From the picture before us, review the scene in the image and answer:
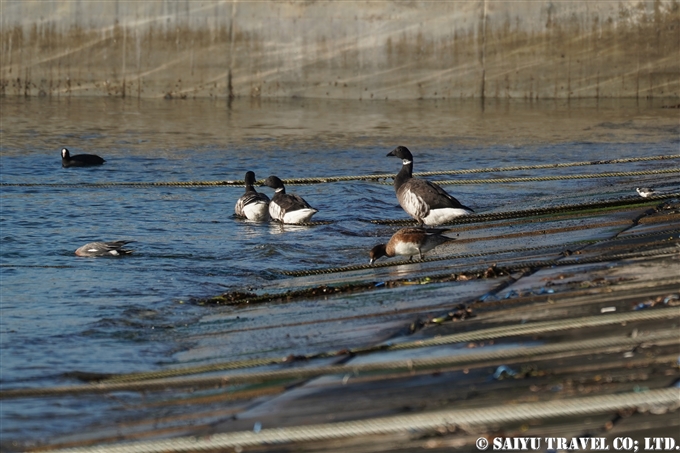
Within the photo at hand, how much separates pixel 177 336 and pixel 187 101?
22.6 meters

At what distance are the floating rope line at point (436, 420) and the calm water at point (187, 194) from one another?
1.13 m

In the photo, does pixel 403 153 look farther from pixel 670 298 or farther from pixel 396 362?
pixel 396 362

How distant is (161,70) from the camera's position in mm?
29859

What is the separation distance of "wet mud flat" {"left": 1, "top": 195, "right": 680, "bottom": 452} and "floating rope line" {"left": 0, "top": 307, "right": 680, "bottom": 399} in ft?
0.04

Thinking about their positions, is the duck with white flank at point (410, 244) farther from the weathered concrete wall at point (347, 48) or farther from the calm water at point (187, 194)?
the weathered concrete wall at point (347, 48)

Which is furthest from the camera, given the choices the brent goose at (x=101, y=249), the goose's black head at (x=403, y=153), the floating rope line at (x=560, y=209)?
the goose's black head at (x=403, y=153)

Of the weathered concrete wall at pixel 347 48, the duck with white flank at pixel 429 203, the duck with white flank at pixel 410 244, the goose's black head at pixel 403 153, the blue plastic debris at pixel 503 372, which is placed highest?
the weathered concrete wall at pixel 347 48

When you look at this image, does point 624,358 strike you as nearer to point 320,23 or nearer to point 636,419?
point 636,419

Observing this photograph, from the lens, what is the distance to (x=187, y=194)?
15.4 m

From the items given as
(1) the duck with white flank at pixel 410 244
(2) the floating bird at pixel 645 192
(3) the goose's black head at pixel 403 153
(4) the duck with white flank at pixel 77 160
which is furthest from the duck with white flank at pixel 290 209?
(4) the duck with white flank at pixel 77 160

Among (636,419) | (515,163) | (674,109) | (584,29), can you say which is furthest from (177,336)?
(584,29)

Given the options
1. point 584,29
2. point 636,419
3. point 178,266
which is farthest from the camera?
point 584,29

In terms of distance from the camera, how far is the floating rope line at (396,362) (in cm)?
557

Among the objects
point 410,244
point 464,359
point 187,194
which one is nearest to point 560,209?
point 410,244
